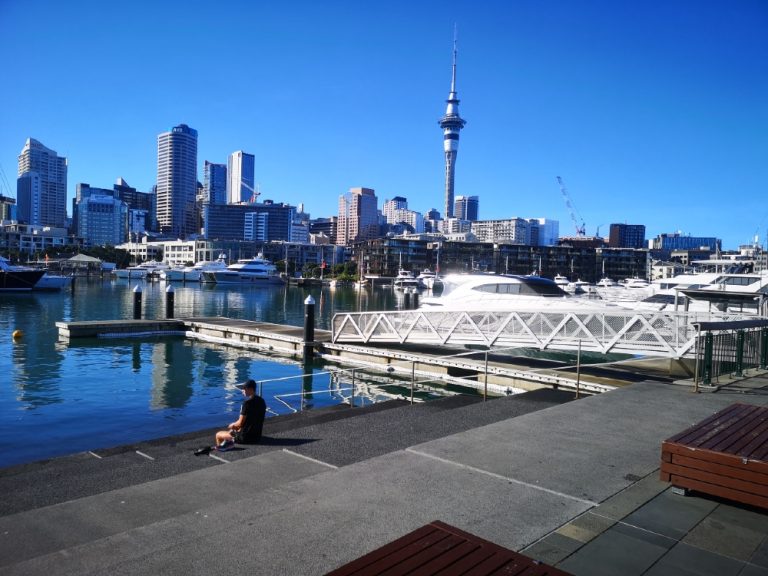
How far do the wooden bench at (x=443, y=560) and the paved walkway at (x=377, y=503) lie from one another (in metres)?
1.05

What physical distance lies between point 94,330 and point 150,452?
1011 inches

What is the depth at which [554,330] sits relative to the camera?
2112 centimetres

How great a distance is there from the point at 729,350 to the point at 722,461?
32.8 feet

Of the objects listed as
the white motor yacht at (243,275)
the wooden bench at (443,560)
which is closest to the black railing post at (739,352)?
the wooden bench at (443,560)

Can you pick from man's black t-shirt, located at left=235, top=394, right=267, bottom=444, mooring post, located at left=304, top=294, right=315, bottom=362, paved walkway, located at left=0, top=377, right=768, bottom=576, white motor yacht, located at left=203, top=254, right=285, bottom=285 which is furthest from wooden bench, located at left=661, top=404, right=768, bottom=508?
white motor yacht, located at left=203, top=254, right=285, bottom=285

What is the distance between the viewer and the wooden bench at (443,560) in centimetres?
365

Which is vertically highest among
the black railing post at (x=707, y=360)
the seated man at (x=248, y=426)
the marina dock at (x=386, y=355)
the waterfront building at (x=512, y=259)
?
the waterfront building at (x=512, y=259)

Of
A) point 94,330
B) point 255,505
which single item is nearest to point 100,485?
point 255,505

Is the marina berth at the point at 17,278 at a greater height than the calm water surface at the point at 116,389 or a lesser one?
greater

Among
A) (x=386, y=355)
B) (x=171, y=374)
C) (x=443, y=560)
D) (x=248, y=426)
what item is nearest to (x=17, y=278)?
(x=171, y=374)

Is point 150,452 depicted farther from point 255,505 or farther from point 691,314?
point 691,314

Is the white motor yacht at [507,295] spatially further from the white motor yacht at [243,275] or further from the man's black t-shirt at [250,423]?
the white motor yacht at [243,275]

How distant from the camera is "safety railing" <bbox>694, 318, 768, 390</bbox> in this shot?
1303 cm

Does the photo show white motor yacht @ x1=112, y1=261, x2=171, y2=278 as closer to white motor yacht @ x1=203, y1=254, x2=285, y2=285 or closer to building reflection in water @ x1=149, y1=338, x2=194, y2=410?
white motor yacht @ x1=203, y1=254, x2=285, y2=285
